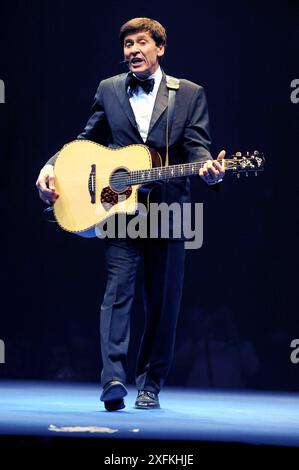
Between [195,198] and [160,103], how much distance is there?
1.49 meters

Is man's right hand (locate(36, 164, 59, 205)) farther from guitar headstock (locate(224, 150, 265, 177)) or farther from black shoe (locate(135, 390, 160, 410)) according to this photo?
black shoe (locate(135, 390, 160, 410))

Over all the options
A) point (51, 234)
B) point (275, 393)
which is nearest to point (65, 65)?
point (51, 234)

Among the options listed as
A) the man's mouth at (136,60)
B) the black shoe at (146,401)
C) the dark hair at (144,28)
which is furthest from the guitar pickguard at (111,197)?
the black shoe at (146,401)

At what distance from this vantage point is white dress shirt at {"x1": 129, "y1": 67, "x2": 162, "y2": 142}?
176 inches

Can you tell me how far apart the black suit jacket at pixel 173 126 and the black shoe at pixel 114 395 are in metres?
0.87

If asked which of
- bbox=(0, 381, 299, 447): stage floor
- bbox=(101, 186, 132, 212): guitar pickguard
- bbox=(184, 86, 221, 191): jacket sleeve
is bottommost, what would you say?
bbox=(0, 381, 299, 447): stage floor

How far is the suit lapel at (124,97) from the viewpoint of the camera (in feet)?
14.6

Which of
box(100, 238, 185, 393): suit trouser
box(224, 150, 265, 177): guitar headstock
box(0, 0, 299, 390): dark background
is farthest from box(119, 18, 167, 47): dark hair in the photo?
box(0, 0, 299, 390): dark background

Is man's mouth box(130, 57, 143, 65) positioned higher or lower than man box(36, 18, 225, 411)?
higher

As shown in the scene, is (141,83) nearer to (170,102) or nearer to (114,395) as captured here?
(170,102)

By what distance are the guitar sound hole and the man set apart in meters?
0.16

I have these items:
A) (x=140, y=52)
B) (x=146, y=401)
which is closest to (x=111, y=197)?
(x=140, y=52)

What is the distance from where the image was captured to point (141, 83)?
4.51 m
